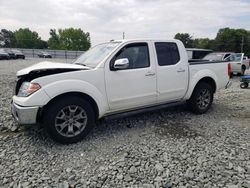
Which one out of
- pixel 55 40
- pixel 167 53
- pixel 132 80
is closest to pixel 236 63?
pixel 167 53

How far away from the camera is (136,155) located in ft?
11.5

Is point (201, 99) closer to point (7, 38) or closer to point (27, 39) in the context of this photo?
point (27, 39)

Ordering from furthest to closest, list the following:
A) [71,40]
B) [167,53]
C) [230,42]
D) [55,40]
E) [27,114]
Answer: [55,40] < [71,40] < [230,42] < [167,53] < [27,114]

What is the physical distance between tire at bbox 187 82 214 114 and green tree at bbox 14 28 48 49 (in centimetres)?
7985

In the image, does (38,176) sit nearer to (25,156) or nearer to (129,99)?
(25,156)

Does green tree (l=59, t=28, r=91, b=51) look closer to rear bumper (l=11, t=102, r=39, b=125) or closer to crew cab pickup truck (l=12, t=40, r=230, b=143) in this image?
crew cab pickup truck (l=12, t=40, r=230, b=143)

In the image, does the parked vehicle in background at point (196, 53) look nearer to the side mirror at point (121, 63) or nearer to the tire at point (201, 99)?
the tire at point (201, 99)

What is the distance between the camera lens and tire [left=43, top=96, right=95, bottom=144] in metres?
3.59

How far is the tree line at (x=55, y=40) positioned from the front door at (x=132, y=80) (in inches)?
2963

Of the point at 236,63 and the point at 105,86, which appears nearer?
the point at 105,86

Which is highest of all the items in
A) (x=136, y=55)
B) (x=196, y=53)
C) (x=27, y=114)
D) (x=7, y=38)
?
(x=7, y=38)

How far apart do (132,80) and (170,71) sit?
1002 mm

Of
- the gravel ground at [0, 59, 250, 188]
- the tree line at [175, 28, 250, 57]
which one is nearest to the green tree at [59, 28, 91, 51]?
the tree line at [175, 28, 250, 57]

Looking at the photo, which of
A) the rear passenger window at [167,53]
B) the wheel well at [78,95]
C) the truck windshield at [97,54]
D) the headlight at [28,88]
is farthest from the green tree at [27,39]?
the wheel well at [78,95]
